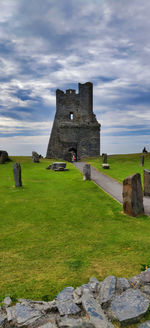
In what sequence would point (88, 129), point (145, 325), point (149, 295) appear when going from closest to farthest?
point (145, 325), point (149, 295), point (88, 129)

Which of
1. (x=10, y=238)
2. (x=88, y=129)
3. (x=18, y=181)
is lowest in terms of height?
(x=10, y=238)

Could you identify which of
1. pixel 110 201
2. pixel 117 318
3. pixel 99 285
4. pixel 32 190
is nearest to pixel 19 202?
pixel 32 190

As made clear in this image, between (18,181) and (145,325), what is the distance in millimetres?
12401

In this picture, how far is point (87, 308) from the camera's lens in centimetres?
350

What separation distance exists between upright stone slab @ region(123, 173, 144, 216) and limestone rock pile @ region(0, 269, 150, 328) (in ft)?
16.6

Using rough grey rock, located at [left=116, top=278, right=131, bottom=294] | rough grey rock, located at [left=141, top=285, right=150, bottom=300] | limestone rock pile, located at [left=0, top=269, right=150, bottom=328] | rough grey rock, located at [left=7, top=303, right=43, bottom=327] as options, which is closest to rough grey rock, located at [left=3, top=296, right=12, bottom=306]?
limestone rock pile, located at [left=0, top=269, right=150, bottom=328]

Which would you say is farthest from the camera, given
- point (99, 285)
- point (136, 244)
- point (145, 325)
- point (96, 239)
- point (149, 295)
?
point (96, 239)

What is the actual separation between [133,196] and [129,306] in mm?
5866

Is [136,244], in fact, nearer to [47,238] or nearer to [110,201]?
[47,238]

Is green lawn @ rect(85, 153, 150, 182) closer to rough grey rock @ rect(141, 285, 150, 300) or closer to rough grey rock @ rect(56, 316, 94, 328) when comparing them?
rough grey rock @ rect(141, 285, 150, 300)

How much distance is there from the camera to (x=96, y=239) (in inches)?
271

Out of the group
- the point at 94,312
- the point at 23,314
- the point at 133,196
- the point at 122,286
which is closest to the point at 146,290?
the point at 122,286

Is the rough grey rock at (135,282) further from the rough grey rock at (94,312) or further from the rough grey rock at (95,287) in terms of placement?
the rough grey rock at (94,312)

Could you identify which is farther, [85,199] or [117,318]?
[85,199]
